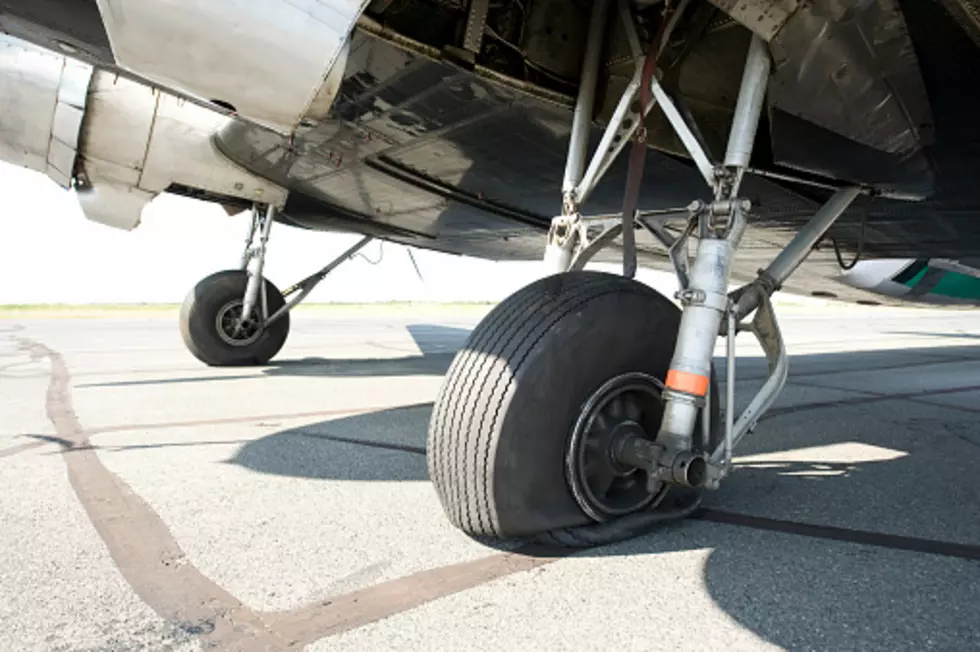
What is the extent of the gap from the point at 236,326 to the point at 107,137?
1.90m

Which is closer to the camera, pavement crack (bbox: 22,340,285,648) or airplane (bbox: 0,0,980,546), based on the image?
pavement crack (bbox: 22,340,285,648)

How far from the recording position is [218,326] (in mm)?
5852

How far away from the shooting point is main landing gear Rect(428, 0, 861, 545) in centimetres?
189

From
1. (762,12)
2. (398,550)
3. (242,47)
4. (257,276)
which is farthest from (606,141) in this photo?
(257,276)

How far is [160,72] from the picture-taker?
155 centimetres

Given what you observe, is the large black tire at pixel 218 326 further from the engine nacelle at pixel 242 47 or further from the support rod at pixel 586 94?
the engine nacelle at pixel 242 47

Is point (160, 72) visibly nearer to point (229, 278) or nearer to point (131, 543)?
point (131, 543)

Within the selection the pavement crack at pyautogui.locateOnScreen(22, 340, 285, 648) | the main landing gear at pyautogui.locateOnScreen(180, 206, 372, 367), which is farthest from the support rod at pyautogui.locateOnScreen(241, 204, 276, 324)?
the pavement crack at pyautogui.locateOnScreen(22, 340, 285, 648)

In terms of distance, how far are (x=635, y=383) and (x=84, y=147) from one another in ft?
13.3

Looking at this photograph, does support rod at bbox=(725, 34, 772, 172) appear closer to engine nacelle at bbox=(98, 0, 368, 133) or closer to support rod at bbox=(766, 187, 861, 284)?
support rod at bbox=(766, 187, 861, 284)

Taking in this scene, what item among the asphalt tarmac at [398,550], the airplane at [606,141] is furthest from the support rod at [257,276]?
the asphalt tarmac at [398,550]

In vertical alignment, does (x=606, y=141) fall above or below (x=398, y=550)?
above

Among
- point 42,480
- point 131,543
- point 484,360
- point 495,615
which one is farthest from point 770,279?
point 42,480

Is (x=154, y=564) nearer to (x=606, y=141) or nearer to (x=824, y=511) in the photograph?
(x=606, y=141)
